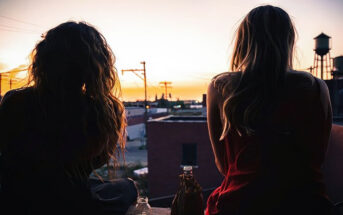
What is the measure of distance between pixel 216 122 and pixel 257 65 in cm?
30

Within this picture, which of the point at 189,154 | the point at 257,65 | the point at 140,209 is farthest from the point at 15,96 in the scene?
the point at 189,154

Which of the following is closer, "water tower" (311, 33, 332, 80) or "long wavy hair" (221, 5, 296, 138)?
"long wavy hair" (221, 5, 296, 138)

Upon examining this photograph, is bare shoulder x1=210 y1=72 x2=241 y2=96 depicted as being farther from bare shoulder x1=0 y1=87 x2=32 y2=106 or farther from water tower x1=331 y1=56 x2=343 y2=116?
water tower x1=331 y1=56 x2=343 y2=116

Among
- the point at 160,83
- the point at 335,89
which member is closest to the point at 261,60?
the point at 335,89

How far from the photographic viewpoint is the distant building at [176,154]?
13664mm

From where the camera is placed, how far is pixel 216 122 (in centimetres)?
124

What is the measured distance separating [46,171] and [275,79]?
3.41ft

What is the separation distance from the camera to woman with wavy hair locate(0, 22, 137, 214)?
48.3 inches

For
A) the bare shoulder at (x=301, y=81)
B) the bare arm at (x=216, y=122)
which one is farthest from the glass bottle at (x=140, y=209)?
the bare shoulder at (x=301, y=81)

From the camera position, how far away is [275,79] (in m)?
1.07

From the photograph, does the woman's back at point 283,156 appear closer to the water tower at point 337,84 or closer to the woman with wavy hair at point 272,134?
the woman with wavy hair at point 272,134

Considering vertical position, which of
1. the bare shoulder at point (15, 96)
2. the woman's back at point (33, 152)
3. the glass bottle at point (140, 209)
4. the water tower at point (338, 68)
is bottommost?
the glass bottle at point (140, 209)

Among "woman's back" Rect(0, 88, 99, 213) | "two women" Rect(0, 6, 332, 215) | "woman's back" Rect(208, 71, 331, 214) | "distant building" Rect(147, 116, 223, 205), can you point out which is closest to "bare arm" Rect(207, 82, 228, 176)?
"two women" Rect(0, 6, 332, 215)

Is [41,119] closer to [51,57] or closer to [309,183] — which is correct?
[51,57]
